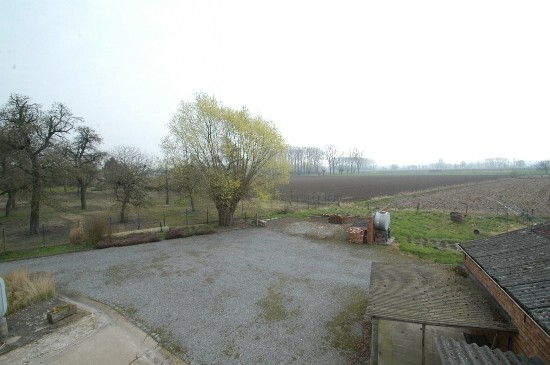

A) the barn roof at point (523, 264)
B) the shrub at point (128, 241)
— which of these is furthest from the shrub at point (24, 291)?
the barn roof at point (523, 264)

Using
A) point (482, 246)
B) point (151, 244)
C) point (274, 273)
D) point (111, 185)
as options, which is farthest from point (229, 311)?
point (111, 185)

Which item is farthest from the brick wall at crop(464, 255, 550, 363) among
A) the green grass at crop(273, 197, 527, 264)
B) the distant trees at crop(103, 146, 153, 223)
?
the distant trees at crop(103, 146, 153, 223)

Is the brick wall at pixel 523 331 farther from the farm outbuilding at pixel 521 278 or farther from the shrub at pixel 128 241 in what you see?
the shrub at pixel 128 241

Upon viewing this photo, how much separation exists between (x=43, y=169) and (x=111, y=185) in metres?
6.03

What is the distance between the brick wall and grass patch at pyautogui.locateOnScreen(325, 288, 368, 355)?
364 cm

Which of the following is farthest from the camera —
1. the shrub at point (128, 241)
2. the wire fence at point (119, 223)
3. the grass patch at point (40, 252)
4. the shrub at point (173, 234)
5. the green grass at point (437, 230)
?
the shrub at point (173, 234)

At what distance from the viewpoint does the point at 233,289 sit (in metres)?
11.3

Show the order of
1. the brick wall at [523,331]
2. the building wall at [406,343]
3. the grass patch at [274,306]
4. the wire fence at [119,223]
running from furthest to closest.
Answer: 1. the wire fence at [119,223]
2. the grass patch at [274,306]
3. the building wall at [406,343]
4. the brick wall at [523,331]

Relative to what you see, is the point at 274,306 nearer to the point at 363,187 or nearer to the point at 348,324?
the point at 348,324

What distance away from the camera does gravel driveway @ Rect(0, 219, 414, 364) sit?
7828 millimetres

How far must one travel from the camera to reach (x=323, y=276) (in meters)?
12.6

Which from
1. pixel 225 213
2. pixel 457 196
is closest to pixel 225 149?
pixel 225 213

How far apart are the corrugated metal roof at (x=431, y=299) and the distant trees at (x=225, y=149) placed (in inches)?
583

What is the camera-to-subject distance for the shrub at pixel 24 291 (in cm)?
1001
